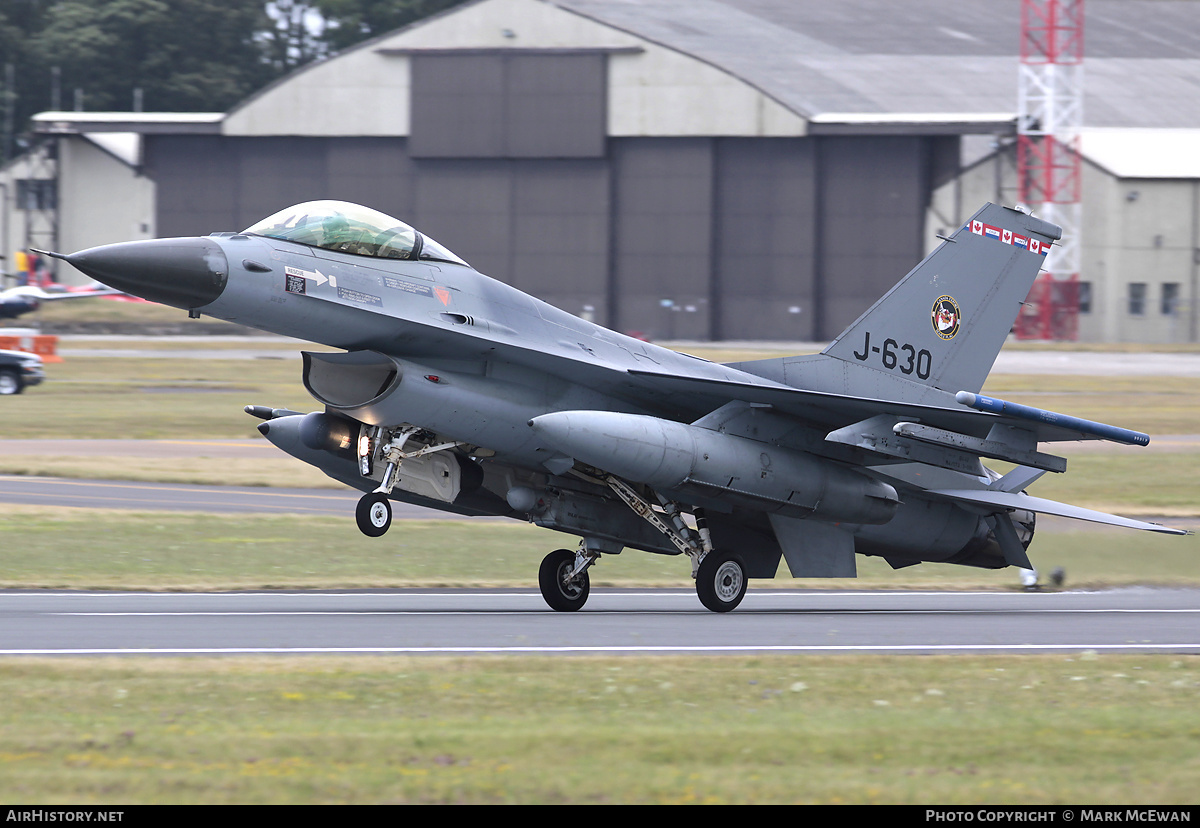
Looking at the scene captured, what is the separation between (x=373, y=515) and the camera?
1318 centimetres

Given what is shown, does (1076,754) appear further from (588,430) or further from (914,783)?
→ (588,430)

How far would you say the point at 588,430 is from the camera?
1369 centimetres

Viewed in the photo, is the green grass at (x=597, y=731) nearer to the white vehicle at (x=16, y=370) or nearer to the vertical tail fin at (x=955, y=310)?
the vertical tail fin at (x=955, y=310)

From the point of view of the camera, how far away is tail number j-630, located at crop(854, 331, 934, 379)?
16609mm

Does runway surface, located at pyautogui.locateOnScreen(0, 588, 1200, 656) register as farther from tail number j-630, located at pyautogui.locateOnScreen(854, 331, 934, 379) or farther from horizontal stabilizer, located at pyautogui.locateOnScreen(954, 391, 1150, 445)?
tail number j-630, located at pyautogui.locateOnScreen(854, 331, 934, 379)

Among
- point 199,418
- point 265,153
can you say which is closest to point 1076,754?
point 199,418

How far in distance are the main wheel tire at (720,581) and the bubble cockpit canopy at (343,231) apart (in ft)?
15.0

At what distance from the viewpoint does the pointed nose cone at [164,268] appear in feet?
40.6

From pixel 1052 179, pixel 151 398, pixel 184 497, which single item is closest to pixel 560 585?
pixel 184 497

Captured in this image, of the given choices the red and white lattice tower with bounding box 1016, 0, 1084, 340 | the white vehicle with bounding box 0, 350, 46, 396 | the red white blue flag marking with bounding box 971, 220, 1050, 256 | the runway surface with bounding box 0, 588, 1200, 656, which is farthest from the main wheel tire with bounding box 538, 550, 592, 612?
the red and white lattice tower with bounding box 1016, 0, 1084, 340

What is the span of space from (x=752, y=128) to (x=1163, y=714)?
54226mm

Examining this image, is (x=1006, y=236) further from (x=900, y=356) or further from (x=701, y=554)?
(x=701, y=554)

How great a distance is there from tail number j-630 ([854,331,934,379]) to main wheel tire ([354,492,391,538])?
20.5 ft

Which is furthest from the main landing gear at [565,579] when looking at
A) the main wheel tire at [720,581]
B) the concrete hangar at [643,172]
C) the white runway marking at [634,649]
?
the concrete hangar at [643,172]
